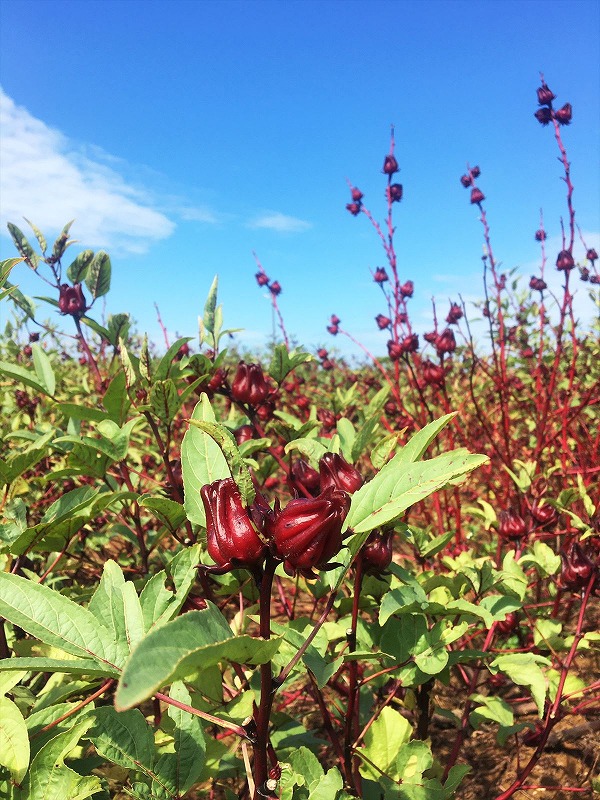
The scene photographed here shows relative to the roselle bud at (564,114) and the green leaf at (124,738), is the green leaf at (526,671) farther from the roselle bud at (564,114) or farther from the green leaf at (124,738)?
the roselle bud at (564,114)

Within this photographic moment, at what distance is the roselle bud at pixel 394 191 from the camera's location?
309 cm

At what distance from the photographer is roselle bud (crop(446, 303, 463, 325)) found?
311cm

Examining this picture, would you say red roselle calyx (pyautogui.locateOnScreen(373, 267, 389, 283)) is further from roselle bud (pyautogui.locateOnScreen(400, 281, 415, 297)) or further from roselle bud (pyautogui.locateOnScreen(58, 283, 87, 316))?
roselle bud (pyautogui.locateOnScreen(58, 283, 87, 316))

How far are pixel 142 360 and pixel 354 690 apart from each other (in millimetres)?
Answer: 819

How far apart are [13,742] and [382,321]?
9.36 ft

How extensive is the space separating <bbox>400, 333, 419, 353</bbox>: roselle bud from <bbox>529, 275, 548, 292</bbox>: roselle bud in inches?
52.1

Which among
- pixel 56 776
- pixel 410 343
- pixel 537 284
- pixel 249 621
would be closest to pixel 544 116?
pixel 537 284

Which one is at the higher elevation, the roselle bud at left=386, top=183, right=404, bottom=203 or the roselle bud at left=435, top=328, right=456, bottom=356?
the roselle bud at left=386, top=183, right=404, bottom=203

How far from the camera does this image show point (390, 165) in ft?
9.89

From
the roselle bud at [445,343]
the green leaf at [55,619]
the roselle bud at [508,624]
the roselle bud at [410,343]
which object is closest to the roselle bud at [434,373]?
the roselle bud at [445,343]

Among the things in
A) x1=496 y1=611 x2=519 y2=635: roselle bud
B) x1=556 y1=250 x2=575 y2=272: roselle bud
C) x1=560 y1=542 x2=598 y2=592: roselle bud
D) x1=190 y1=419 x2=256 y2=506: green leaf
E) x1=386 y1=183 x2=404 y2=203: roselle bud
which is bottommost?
x1=496 y1=611 x2=519 y2=635: roselle bud

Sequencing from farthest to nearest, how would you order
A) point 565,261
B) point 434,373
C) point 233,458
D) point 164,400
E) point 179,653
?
point 565,261 < point 434,373 < point 164,400 < point 233,458 < point 179,653

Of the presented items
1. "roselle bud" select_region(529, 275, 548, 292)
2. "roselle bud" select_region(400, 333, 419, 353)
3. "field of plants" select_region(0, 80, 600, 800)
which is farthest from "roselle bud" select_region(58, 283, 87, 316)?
"roselle bud" select_region(529, 275, 548, 292)

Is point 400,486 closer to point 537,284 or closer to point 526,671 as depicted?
point 526,671
